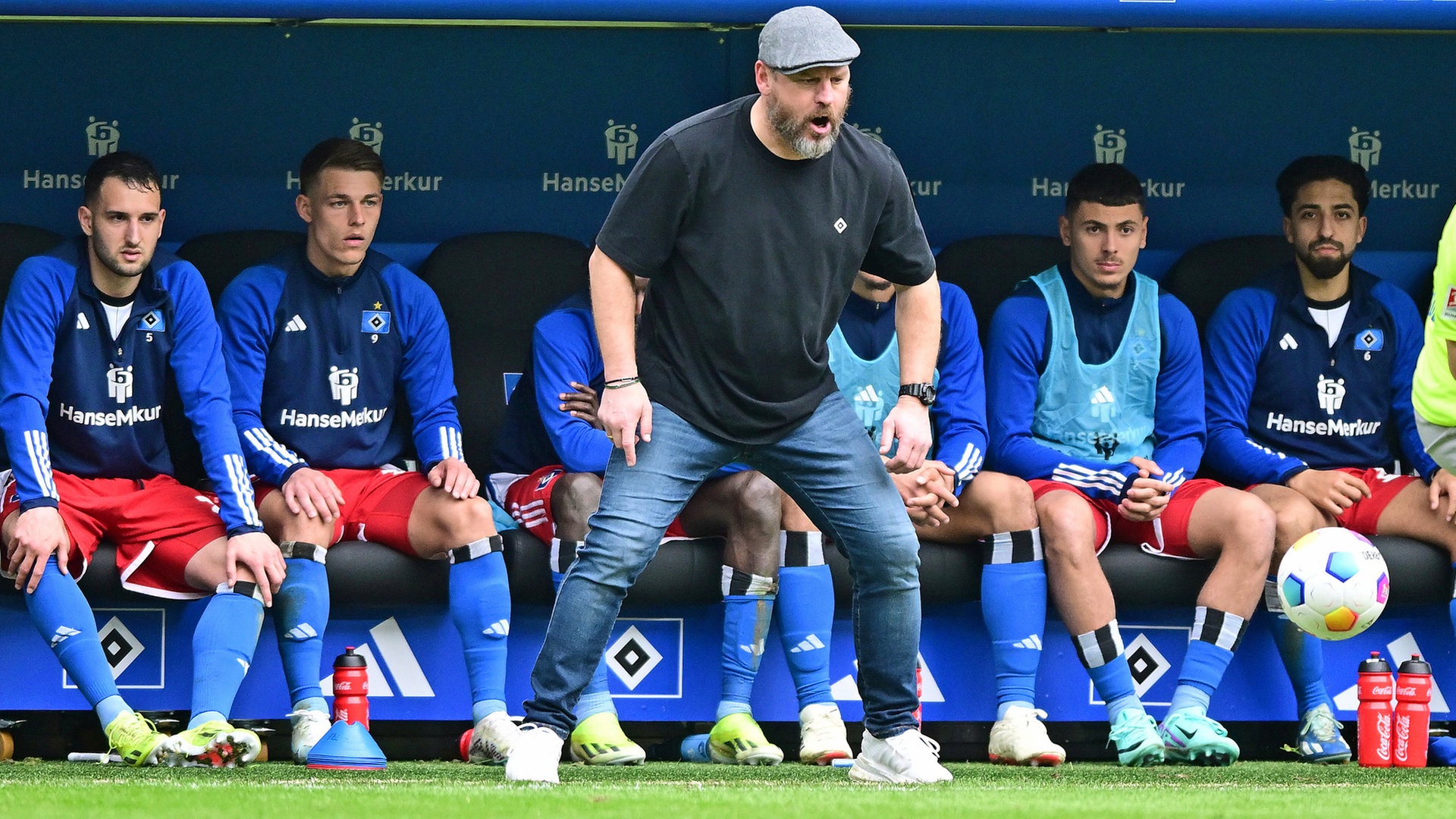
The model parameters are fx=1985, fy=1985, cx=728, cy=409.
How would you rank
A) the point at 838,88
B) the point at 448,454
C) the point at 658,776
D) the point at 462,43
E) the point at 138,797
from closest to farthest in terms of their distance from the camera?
the point at 138,797 → the point at 838,88 → the point at 658,776 → the point at 448,454 → the point at 462,43

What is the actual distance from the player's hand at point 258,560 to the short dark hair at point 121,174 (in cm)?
97

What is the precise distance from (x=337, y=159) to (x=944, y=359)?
1.72 meters

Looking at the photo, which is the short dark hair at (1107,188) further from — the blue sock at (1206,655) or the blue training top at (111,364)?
the blue training top at (111,364)

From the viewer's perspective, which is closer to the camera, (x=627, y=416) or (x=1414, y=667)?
Answer: (x=627, y=416)

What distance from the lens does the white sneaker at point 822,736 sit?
474 centimetres

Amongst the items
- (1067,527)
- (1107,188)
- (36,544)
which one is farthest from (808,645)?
(36,544)

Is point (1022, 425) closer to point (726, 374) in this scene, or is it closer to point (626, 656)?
point (626, 656)

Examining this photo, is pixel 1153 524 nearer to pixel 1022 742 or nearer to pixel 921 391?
pixel 1022 742

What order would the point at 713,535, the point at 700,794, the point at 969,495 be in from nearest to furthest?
the point at 700,794 < the point at 713,535 < the point at 969,495

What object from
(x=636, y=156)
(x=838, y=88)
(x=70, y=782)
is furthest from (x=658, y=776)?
(x=636, y=156)

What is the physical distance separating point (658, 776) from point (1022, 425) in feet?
5.44

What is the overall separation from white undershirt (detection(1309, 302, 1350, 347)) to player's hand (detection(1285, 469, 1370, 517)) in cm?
54

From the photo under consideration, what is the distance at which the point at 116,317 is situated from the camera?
505cm

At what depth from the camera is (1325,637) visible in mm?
4863
